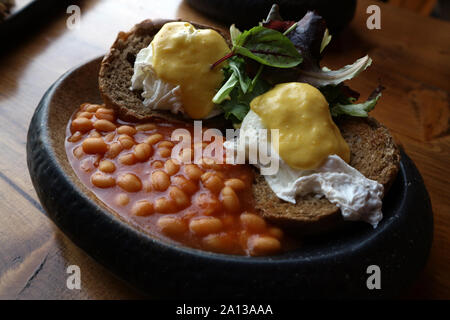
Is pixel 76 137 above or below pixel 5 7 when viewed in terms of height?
below

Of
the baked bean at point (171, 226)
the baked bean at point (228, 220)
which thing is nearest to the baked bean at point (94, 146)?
the baked bean at point (171, 226)

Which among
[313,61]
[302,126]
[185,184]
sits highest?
[313,61]

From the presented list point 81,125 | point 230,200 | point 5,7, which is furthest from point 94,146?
point 5,7

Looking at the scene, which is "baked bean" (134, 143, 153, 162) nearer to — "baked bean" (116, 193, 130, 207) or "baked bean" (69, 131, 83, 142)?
"baked bean" (116, 193, 130, 207)

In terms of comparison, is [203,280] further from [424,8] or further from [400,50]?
[424,8]

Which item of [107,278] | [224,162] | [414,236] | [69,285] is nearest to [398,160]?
[414,236]

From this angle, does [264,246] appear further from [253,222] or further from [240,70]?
[240,70]
